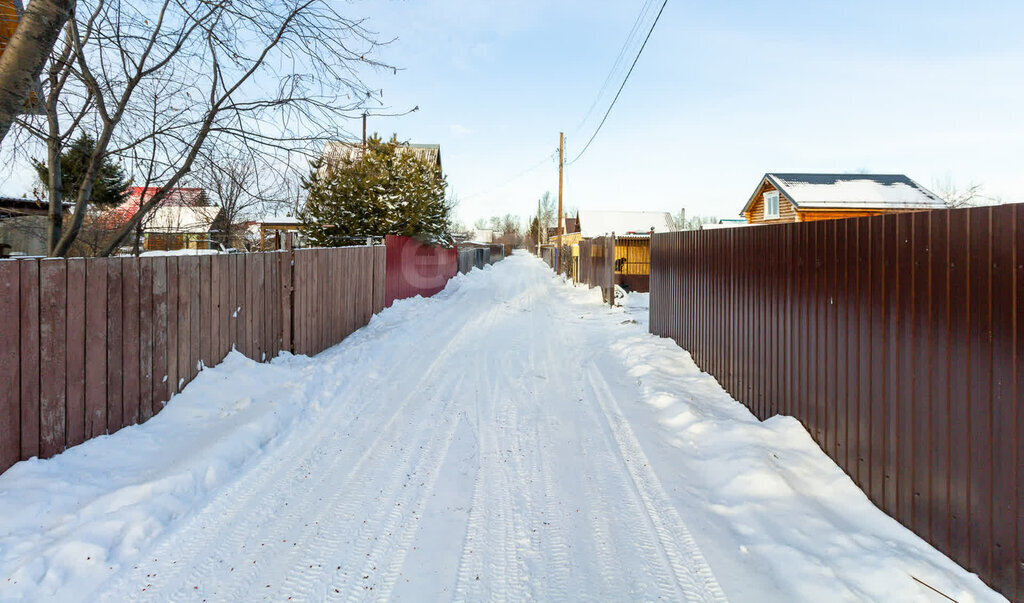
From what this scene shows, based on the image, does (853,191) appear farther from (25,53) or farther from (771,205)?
(25,53)

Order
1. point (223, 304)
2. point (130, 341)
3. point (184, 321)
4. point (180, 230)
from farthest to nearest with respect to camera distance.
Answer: point (180, 230) → point (223, 304) → point (184, 321) → point (130, 341)

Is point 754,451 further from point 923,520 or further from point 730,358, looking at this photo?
point 730,358

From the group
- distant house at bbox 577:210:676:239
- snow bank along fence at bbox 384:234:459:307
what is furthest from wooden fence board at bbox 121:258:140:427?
distant house at bbox 577:210:676:239

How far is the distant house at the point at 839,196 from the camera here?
24.2 m

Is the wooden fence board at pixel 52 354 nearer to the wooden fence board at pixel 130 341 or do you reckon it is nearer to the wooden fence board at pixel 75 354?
the wooden fence board at pixel 75 354

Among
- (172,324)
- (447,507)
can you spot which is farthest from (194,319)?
(447,507)

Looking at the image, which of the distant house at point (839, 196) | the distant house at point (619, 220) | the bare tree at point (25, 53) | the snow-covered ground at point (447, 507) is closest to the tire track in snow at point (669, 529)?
the snow-covered ground at point (447, 507)

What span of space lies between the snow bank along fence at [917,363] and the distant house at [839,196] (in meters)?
22.6

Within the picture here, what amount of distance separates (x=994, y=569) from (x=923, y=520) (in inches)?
16.9

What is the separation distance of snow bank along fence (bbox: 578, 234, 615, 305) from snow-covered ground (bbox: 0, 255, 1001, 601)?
29.1ft

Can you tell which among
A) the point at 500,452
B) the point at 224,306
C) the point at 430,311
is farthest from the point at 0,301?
the point at 430,311

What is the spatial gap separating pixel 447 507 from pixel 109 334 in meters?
2.80

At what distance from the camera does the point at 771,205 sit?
2766cm

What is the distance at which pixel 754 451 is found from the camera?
12.7 ft
